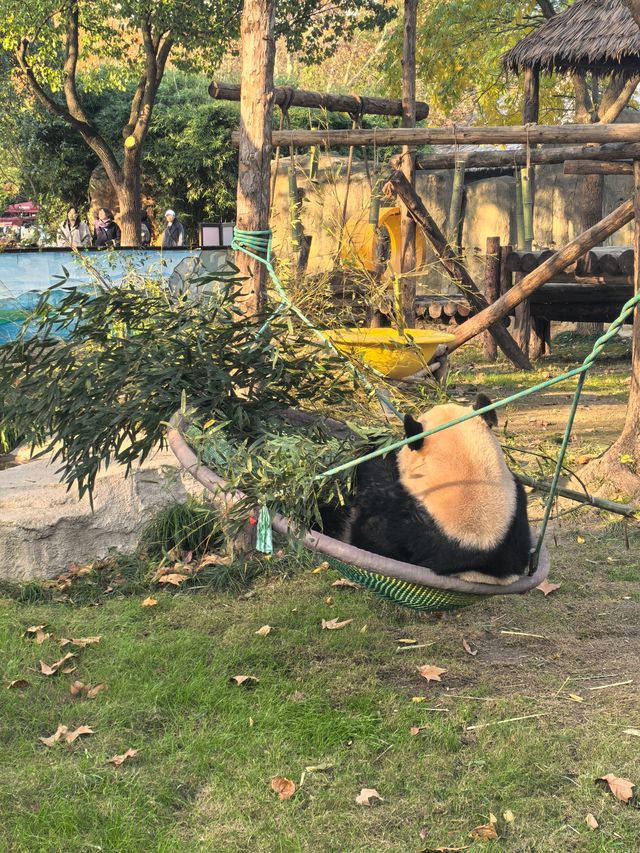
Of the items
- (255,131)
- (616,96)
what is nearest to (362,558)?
(255,131)

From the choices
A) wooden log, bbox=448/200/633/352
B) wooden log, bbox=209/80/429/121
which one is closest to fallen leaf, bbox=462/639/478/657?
wooden log, bbox=209/80/429/121

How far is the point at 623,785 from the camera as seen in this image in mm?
3041

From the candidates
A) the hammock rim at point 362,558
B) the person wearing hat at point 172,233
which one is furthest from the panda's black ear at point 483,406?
the person wearing hat at point 172,233

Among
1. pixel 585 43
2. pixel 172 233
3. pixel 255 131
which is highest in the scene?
pixel 585 43

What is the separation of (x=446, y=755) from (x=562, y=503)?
3102mm

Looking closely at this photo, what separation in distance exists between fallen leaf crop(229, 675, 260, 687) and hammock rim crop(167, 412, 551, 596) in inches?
32.0

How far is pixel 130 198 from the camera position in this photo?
730 inches

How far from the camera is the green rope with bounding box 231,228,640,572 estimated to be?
3023 mm

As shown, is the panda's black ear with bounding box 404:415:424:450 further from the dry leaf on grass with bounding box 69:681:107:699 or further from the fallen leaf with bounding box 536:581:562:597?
the fallen leaf with bounding box 536:581:562:597

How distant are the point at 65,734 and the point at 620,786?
1813 millimetres

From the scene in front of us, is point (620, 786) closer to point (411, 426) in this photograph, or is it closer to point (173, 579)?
point (411, 426)

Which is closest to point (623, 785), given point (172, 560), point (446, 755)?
point (446, 755)

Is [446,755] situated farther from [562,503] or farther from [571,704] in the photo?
[562,503]

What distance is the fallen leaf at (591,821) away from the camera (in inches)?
113
